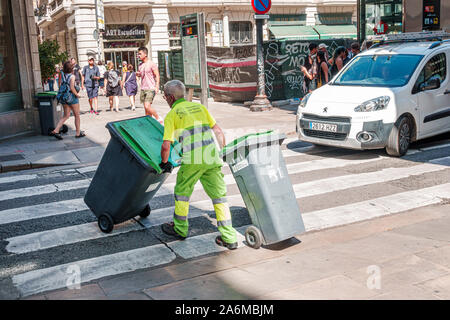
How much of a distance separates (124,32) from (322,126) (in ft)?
95.8

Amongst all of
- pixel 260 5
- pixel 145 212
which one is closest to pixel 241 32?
pixel 260 5

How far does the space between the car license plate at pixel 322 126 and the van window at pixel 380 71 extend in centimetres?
124

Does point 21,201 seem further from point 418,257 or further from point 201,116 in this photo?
point 418,257

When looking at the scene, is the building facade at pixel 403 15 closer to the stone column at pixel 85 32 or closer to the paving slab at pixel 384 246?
the paving slab at pixel 384 246

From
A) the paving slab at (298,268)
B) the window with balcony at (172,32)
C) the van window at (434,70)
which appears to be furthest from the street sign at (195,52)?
the window with balcony at (172,32)

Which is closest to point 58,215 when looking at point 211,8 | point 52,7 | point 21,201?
point 21,201

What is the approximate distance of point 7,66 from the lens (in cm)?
1328

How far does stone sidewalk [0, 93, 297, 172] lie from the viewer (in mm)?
10073

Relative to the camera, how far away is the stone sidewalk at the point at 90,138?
10.1 m

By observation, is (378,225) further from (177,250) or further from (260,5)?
(260,5)

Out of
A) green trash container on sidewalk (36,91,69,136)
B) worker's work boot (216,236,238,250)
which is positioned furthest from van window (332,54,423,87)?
green trash container on sidewalk (36,91,69,136)

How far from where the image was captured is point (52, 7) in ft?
133

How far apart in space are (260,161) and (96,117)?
1204 cm
